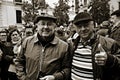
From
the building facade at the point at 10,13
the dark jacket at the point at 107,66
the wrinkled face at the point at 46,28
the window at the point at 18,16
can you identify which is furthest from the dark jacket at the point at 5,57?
the window at the point at 18,16

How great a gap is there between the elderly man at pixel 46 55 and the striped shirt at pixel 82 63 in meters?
0.36

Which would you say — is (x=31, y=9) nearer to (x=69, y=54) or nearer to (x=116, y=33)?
(x=116, y=33)

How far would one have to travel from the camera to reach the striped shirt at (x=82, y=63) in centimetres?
355

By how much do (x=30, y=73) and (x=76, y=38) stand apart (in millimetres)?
860

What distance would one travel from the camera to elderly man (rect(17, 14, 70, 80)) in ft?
13.3

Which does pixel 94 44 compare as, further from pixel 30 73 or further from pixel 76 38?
pixel 30 73

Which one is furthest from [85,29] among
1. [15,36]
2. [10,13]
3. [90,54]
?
[10,13]

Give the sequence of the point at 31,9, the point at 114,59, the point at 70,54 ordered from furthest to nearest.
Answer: the point at 31,9
the point at 70,54
the point at 114,59

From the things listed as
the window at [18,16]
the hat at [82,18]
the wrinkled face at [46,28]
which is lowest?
the window at [18,16]

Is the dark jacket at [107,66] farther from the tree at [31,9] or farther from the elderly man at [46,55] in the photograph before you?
the tree at [31,9]

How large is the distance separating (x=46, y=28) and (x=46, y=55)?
0.38m

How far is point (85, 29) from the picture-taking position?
12.2ft

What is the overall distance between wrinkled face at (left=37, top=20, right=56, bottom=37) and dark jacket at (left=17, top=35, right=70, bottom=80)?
134mm

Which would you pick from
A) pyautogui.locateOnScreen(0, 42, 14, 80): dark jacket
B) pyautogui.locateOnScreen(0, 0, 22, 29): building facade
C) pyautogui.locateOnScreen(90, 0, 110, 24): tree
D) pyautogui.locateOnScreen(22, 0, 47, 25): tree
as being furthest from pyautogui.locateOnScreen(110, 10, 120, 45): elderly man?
pyautogui.locateOnScreen(0, 0, 22, 29): building facade
